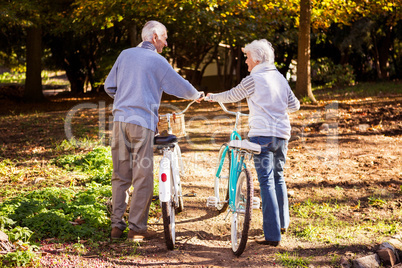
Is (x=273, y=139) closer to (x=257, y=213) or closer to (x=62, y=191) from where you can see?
(x=257, y=213)

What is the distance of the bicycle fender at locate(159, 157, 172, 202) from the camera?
14.7 ft

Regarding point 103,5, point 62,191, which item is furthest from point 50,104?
point 62,191

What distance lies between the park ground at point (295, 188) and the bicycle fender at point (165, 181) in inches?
23.7

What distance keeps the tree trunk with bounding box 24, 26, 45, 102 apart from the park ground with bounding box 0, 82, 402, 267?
6826mm

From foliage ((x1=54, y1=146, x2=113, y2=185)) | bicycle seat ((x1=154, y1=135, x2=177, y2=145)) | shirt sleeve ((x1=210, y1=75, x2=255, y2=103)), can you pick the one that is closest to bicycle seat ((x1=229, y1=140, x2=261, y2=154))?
shirt sleeve ((x1=210, y1=75, x2=255, y2=103))

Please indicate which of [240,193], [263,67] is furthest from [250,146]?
[263,67]

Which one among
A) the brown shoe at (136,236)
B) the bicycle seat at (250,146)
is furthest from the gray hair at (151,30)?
the brown shoe at (136,236)

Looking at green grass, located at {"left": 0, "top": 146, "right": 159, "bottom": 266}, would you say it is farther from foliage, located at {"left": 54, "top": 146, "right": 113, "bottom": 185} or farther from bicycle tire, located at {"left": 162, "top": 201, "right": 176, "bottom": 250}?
bicycle tire, located at {"left": 162, "top": 201, "right": 176, "bottom": 250}

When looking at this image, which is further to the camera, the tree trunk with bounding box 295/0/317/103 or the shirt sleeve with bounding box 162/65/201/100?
the tree trunk with bounding box 295/0/317/103

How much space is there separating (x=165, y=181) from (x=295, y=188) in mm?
2894

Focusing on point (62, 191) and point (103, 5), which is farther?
point (103, 5)

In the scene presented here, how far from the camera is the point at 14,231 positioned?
14.9ft

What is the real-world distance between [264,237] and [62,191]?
2.72 m

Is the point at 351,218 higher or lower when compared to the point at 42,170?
lower
